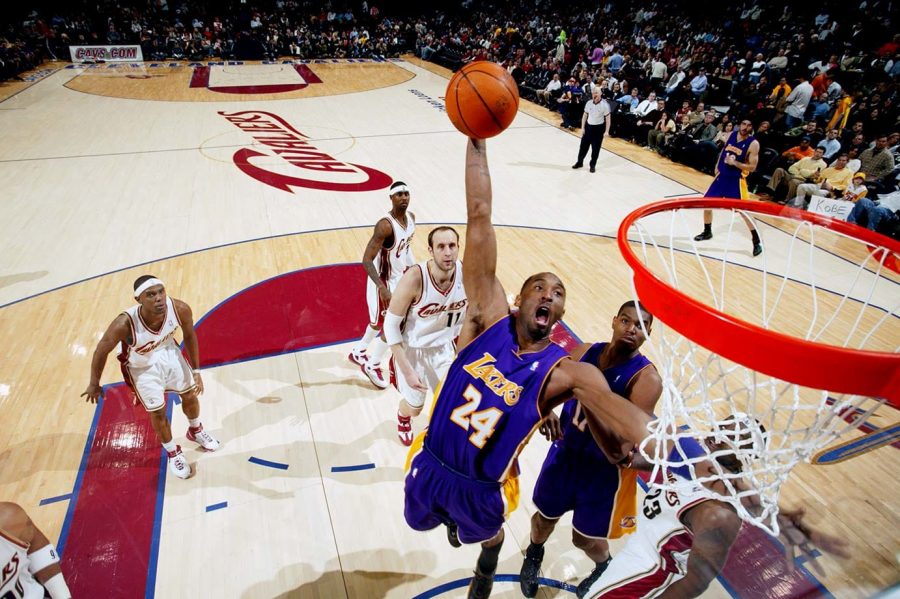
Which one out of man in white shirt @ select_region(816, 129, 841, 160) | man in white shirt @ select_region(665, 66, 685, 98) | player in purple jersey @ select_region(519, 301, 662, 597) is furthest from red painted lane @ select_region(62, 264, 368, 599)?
man in white shirt @ select_region(665, 66, 685, 98)

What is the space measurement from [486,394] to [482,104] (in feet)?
4.07

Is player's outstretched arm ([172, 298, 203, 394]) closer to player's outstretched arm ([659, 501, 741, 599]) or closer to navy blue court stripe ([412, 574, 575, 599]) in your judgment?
navy blue court stripe ([412, 574, 575, 599])

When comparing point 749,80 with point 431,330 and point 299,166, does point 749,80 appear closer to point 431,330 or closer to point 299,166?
point 299,166

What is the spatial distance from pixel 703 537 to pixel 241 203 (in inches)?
300

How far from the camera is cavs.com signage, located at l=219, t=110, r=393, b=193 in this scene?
8.75 m

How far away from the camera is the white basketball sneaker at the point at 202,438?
12.2ft

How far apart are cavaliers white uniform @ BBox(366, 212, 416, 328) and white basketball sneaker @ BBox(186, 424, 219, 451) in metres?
1.52

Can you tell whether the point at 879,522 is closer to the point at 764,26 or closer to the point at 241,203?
the point at 241,203

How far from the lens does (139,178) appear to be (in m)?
8.80

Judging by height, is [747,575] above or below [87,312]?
above

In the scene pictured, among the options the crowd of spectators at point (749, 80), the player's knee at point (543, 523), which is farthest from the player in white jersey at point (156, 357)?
the crowd of spectators at point (749, 80)

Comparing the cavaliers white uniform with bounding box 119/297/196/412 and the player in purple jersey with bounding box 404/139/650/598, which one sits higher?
the player in purple jersey with bounding box 404/139/650/598

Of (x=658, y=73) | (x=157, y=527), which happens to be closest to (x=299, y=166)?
(x=157, y=527)

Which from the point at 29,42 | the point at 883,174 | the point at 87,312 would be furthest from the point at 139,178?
the point at 29,42
